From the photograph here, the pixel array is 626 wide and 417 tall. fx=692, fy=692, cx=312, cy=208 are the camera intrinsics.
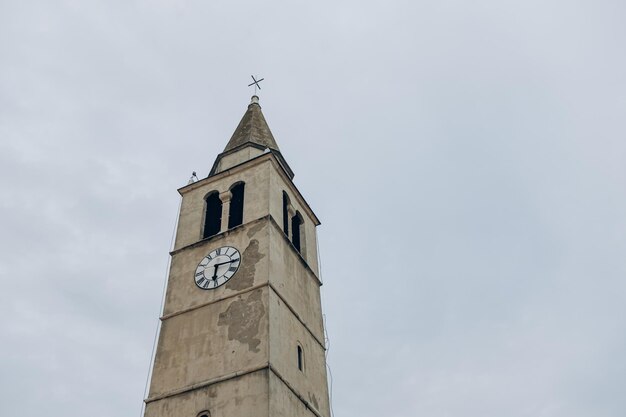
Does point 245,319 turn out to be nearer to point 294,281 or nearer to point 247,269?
point 247,269

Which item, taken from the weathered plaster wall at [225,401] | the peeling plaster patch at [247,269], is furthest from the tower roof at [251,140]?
the weathered plaster wall at [225,401]

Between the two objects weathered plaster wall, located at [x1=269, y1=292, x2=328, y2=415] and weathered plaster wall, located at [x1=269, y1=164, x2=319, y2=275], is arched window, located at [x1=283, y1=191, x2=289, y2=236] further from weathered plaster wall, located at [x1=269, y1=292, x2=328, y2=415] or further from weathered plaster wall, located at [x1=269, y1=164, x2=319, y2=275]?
weathered plaster wall, located at [x1=269, y1=292, x2=328, y2=415]

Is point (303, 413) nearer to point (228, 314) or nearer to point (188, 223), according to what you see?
point (228, 314)

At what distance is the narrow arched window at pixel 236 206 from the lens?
83.2 feet

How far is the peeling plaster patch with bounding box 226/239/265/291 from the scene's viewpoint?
854 inches

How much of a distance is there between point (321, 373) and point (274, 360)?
3.73 meters

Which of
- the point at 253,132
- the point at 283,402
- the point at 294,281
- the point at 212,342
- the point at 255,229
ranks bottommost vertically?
the point at 283,402

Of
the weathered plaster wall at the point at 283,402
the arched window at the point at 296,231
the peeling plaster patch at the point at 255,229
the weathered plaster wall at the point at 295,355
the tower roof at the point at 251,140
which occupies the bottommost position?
the weathered plaster wall at the point at 283,402

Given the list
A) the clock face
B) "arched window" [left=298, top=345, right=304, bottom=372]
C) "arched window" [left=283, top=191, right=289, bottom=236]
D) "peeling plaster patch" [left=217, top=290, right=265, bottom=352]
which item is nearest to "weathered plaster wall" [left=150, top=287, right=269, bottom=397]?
"peeling plaster patch" [left=217, top=290, right=265, bottom=352]

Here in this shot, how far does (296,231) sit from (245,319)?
7242mm

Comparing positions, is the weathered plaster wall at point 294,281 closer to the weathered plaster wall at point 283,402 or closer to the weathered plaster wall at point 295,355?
the weathered plaster wall at point 295,355

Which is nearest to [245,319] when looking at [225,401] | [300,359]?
[300,359]

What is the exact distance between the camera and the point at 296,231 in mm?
27219

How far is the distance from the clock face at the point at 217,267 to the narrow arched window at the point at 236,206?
1666 mm
